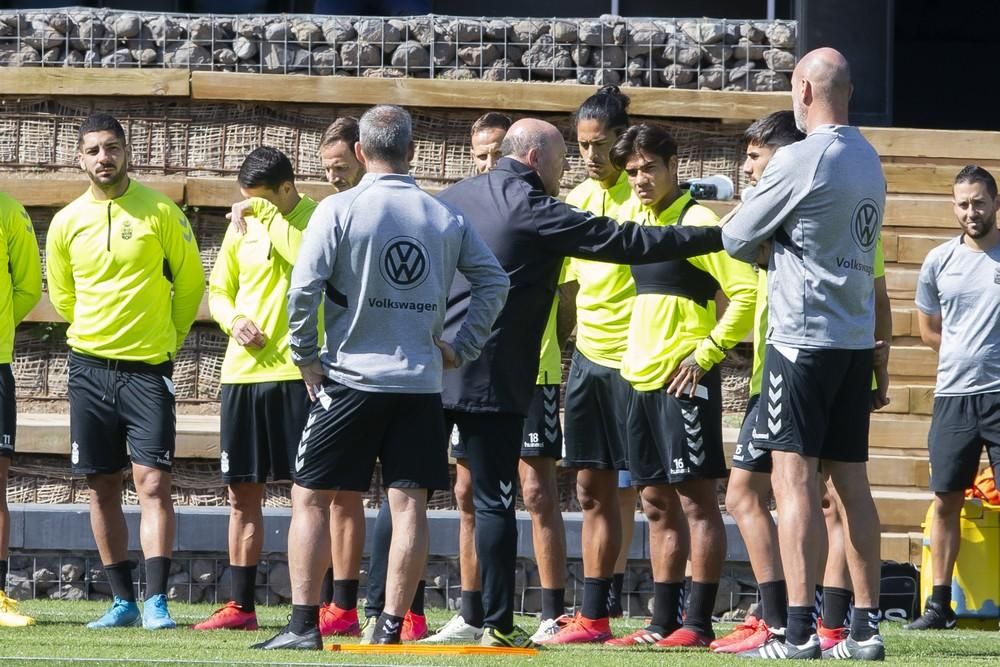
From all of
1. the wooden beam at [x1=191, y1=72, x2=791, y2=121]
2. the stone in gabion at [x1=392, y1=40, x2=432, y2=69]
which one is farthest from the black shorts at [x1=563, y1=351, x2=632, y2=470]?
the stone in gabion at [x1=392, y1=40, x2=432, y2=69]

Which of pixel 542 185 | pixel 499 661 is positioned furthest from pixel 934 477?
pixel 499 661

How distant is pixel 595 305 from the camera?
338 inches

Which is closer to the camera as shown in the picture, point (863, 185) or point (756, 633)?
point (863, 185)

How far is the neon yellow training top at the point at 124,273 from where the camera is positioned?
8656mm

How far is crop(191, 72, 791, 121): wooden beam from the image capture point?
11688mm

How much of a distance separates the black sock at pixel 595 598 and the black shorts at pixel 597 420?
1.74 ft

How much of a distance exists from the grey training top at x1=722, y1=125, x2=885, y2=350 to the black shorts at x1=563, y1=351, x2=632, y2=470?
5.90 ft

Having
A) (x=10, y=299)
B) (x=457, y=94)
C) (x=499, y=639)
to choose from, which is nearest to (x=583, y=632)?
(x=499, y=639)

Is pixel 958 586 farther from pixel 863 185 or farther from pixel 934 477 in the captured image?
pixel 863 185

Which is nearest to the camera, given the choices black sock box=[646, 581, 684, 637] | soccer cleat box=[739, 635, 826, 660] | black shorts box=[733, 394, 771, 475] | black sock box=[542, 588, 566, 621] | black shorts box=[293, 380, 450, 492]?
soccer cleat box=[739, 635, 826, 660]

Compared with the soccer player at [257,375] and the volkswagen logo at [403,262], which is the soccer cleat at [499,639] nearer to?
the volkswagen logo at [403,262]

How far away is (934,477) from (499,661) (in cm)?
385

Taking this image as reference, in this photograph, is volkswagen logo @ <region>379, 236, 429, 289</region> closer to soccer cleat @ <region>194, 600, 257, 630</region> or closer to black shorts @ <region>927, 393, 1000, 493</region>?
soccer cleat @ <region>194, 600, 257, 630</region>

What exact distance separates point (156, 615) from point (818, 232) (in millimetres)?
3602
